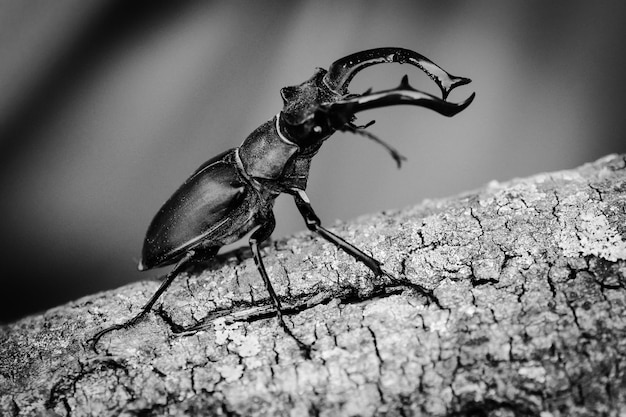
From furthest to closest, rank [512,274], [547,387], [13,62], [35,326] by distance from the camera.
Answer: [13,62]
[35,326]
[512,274]
[547,387]

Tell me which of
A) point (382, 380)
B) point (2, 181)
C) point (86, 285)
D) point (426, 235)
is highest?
point (2, 181)

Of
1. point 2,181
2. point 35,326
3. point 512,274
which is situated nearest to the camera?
point 512,274

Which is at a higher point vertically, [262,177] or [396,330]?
[262,177]

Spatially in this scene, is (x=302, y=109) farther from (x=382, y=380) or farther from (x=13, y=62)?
(x=13, y=62)

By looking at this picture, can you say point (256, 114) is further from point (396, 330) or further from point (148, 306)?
point (396, 330)

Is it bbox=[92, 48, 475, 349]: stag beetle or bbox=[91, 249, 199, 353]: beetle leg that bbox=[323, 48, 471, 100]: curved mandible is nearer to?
bbox=[92, 48, 475, 349]: stag beetle

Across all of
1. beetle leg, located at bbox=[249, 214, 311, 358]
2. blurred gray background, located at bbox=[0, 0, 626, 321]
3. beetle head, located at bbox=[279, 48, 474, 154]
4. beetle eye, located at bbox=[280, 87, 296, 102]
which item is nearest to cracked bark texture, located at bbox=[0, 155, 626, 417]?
beetle leg, located at bbox=[249, 214, 311, 358]

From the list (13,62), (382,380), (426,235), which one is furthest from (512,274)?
(13,62)

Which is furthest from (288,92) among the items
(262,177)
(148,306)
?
(148,306)

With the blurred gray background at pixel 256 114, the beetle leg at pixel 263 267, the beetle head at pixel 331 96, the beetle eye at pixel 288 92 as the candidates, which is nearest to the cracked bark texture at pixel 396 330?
the beetle leg at pixel 263 267
